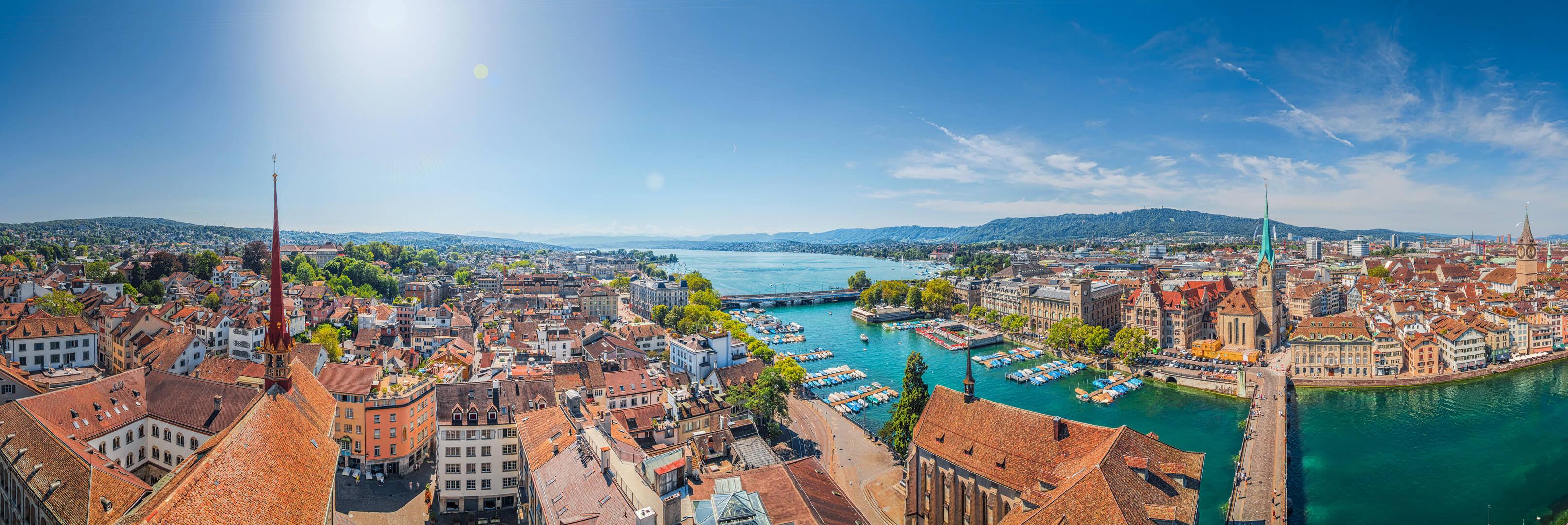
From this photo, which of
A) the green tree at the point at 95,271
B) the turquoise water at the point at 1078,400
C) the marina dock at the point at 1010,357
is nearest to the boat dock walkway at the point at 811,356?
the turquoise water at the point at 1078,400

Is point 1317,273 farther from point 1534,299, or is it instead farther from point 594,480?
point 594,480

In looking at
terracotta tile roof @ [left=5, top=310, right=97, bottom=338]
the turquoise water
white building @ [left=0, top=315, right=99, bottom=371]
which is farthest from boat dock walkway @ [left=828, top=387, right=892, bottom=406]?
terracotta tile roof @ [left=5, top=310, right=97, bottom=338]

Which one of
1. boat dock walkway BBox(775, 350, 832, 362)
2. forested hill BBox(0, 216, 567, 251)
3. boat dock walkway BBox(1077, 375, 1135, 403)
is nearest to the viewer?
boat dock walkway BBox(1077, 375, 1135, 403)

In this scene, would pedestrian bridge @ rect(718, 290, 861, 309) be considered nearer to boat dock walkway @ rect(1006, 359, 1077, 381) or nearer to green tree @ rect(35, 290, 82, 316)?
boat dock walkway @ rect(1006, 359, 1077, 381)

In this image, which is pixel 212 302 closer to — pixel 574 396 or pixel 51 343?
pixel 51 343

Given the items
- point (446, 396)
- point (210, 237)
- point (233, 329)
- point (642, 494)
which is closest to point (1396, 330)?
point (642, 494)

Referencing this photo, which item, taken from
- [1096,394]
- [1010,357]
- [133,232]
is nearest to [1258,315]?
[1010,357]
